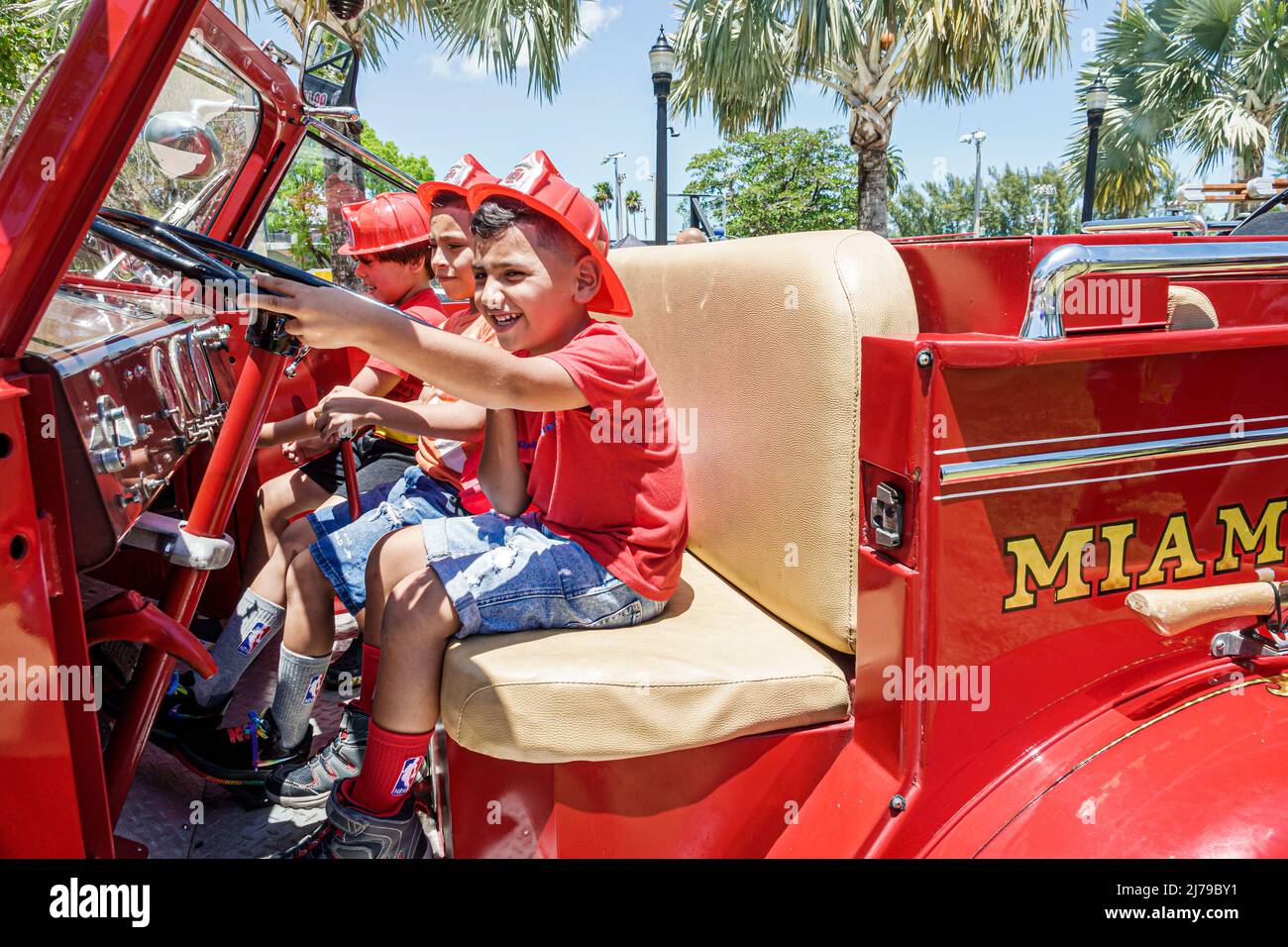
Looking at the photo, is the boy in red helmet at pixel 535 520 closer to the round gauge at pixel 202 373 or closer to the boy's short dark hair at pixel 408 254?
the round gauge at pixel 202 373

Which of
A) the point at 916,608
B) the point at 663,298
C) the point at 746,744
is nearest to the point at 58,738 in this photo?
the point at 746,744

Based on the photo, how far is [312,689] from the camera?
1939 mm

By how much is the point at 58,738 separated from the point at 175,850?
891 mm

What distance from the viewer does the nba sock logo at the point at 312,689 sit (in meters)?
1.93

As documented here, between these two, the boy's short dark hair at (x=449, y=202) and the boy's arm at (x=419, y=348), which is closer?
the boy's arm at (x=419, y=348)

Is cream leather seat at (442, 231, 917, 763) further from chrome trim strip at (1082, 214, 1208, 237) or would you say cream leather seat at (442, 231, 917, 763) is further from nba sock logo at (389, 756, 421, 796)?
chrome trim strip at (1082, 214, 1208, 237)

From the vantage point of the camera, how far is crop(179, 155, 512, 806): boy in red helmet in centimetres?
182

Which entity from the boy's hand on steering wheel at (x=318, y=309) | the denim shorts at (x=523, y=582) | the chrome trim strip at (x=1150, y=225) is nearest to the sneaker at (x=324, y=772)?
the denim shorts at (x=523, y=582)

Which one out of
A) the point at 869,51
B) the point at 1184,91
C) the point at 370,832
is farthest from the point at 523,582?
the point at 1184,91

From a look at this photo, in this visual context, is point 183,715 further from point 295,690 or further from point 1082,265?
point 1082,265

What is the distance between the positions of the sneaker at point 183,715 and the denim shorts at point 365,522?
1.21 feet

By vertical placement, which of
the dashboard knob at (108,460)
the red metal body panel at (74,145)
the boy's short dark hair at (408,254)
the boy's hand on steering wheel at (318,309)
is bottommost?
the dashboard knob at (108,460)

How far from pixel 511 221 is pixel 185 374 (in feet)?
1.97

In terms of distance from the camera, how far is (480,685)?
1366 millimetres
